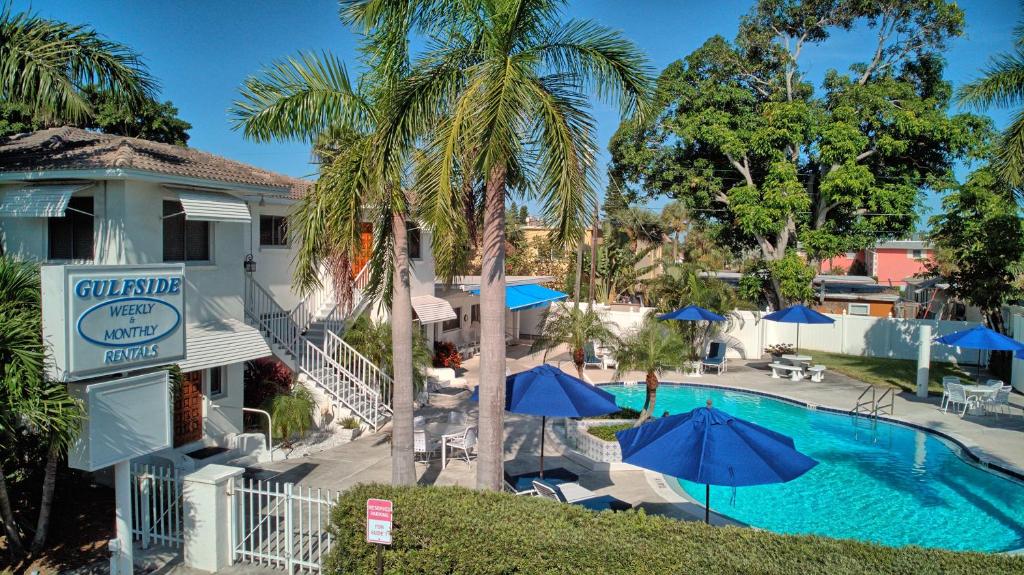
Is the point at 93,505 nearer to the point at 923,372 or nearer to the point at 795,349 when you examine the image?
the point at 923,372

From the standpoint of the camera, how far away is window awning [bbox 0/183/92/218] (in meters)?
11.9

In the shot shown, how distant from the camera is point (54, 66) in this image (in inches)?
479

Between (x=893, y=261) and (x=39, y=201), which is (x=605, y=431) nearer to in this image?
(x=39, y=201)

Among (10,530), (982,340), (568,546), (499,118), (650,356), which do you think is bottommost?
(10,530)

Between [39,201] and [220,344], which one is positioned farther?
[220,344]

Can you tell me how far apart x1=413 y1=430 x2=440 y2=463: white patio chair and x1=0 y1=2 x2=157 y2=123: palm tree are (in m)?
8.44

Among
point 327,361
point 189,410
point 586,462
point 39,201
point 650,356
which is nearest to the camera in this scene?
point 39,201

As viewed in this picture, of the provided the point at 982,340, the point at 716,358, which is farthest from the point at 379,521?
the point at 716,358

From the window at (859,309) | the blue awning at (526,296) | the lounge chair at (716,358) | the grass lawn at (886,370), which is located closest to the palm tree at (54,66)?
the blue awning at (526,296)

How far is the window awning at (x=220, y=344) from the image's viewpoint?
42.7 feet

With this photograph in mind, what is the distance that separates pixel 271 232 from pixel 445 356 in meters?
8.29

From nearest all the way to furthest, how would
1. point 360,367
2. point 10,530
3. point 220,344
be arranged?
point 10,530 → point 220,344 → point 360,367

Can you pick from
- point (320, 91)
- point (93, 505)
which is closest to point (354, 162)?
point (320, 91)

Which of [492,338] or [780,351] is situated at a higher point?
[492,338]
